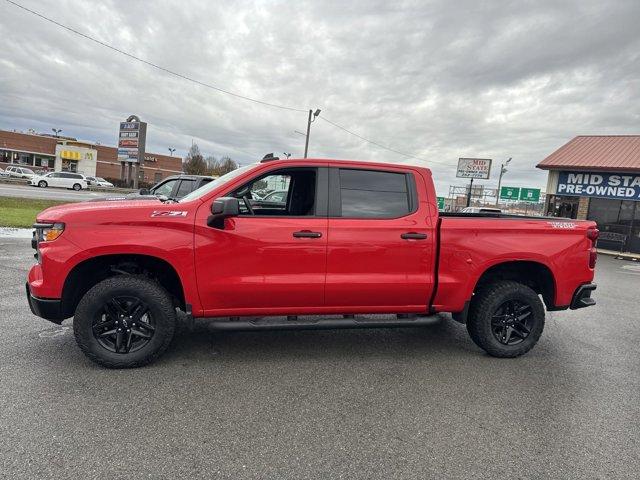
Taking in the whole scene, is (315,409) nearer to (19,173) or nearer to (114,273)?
(114,273)

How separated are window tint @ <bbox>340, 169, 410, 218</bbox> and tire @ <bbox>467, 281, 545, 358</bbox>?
1.29 meters

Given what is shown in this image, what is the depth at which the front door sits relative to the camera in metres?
3.82

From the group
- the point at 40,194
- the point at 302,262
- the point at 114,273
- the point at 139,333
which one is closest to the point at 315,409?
the point at 302,262

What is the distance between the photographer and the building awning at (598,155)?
19906 millimetres

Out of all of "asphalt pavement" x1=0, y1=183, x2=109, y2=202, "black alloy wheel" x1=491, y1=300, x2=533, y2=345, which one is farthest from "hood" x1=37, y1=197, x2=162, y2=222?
"asphalt pavement" x1=0, y1=183, x2=109, y2=202

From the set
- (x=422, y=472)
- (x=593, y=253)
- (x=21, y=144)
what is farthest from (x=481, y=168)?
(x=21, y=144)

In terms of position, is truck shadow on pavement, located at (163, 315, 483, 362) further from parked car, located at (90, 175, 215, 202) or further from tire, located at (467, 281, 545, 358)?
parked car, located at (90, 175, 215, 202)

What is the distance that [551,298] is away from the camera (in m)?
4.66

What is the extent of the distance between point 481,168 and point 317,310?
1586 inches

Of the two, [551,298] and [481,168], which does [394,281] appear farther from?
[481,168]

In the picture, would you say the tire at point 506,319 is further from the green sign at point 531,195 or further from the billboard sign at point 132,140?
the billboard sign at point 132,140

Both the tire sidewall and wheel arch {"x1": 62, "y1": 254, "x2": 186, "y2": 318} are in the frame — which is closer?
wheel arch {"x1": 62, "y1": 254, "x2": 186, "y2": 318}

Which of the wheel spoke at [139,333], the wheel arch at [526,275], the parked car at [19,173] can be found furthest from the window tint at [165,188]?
the parked car at [19,173]

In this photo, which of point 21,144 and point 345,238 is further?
point 21,144
